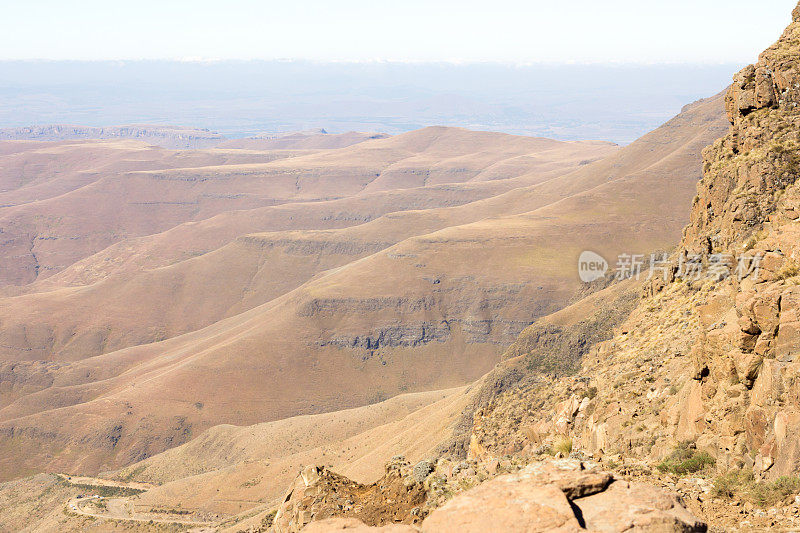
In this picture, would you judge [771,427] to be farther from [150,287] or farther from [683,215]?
[150,287]

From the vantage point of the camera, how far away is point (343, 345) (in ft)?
301

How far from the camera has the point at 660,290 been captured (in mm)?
24969

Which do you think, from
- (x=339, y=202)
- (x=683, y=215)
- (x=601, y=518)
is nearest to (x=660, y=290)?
(x=601, y=518)

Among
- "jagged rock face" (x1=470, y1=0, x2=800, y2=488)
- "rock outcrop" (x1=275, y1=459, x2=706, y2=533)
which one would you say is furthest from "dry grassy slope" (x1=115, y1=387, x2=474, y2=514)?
"rock outcrop" (x1=275, y1=459, x2=706, y2=533)

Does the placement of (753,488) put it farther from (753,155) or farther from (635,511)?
(753,155)

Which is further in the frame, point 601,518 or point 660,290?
point 660,290

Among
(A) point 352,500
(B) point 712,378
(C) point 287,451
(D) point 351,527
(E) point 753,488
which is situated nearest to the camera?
(D) point 351,527

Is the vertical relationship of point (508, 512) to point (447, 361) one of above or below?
above

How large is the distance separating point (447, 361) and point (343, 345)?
14312mm

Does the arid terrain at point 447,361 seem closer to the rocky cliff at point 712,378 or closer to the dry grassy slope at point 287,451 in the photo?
the rocky cliff at point 712,378

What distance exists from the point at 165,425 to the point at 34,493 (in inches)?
770

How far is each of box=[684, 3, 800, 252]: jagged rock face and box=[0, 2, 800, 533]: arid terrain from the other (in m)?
0.10

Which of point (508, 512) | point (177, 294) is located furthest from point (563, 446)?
point (177, 294)

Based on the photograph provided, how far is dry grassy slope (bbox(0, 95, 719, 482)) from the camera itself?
7556 cm
